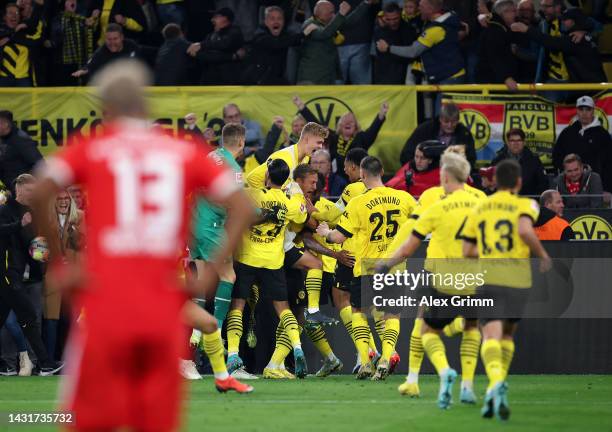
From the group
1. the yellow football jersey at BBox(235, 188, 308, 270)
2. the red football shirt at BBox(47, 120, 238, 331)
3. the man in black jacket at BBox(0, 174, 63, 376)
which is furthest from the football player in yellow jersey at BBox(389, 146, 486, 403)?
the red football shirt at BBox(47, 120, 238, 331)

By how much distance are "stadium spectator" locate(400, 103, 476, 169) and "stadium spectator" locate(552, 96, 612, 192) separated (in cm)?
132

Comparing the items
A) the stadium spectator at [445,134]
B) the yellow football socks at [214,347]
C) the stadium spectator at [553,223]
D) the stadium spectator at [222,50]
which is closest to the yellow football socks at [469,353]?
the yellow football socks at [214,347]

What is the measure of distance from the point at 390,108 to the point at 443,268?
7.21 m

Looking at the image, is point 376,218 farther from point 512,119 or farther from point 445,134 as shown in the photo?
point 512,119

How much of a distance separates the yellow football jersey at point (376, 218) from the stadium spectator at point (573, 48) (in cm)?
544

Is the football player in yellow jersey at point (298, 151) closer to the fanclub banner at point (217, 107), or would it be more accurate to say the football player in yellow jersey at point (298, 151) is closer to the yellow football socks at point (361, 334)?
the yellow football socks at point (361, 334)

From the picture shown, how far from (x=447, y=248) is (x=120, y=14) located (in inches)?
402

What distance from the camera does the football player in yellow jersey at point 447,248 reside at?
1078 cm

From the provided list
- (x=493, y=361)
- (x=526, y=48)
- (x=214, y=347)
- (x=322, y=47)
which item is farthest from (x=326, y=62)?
(x=493, y=361)

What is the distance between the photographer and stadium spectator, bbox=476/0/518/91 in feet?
61.6

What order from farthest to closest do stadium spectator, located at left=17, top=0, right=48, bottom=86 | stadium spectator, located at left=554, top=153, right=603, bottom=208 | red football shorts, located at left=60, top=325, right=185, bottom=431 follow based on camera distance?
stadium spectator, located at left=17, top=0, right=48, bottom=86 → stadium spectator, located at left=554, top=153, right=603, bottom=208 → red football shorts, located at left=60, top=325, right=185, bottom=431

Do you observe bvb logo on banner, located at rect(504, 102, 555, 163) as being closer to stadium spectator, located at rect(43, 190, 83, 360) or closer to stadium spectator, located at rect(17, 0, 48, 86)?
stadium spectator, located at rect(43, 190, 83, 360)

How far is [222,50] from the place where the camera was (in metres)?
19.1

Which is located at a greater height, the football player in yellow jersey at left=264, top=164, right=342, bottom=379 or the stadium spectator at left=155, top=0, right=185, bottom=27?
the stadium spectator at left=155, top=0, right=185, bottom=27
